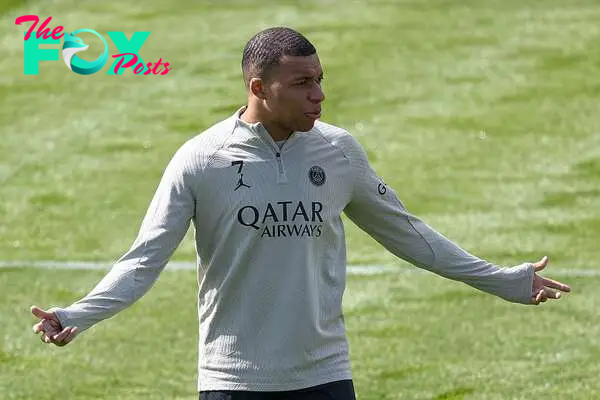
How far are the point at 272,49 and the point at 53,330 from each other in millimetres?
1399

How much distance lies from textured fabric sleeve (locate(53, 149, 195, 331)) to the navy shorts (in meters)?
0.51

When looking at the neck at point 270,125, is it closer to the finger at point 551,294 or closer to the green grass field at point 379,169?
the finger at point 551,294

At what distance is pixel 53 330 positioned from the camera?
590 centimetres

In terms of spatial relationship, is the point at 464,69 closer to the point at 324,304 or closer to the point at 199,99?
the point at 199,99

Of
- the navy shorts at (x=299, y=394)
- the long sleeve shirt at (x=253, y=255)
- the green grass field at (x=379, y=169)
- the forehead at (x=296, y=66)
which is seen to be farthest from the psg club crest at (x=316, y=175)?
the green grass field at (x=379, y=169)

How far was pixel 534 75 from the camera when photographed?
52.1ft

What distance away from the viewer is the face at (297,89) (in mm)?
6191

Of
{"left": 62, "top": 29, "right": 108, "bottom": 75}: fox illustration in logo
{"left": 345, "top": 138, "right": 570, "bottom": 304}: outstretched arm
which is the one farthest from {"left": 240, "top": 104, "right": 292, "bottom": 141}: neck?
{"left": 62, "top": 29, "right": 108, "bottom": 75}: fox illustration in logo

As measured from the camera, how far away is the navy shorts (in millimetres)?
6172

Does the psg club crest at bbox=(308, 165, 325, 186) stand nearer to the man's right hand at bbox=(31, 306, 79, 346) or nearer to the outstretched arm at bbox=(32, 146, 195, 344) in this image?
the outstretched arm at bbox=(32, 146, 195, 344)

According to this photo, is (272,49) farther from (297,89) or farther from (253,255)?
(253,255)

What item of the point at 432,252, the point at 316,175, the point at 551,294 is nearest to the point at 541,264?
the point at 551,294

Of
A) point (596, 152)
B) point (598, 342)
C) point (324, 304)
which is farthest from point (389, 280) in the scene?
point (324, 304)

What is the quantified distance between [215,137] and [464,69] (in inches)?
391
